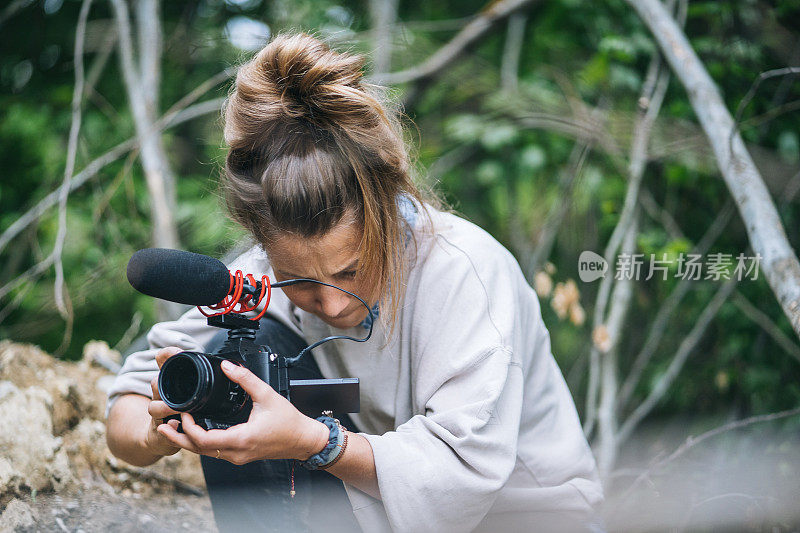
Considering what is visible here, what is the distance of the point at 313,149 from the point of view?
1.10 meters

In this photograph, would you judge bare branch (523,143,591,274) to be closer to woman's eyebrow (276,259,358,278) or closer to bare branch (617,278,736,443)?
bare branch (617,278,736,443)

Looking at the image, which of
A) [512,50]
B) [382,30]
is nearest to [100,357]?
[382,30]

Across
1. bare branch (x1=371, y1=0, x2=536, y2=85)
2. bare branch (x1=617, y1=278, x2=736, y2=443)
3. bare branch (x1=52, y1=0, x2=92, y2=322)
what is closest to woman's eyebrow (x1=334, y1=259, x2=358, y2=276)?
bare branch (x1=52, y1=0, x2=92, y2=322)

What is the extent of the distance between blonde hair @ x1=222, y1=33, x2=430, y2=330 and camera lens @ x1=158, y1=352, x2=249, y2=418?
10.3 inches

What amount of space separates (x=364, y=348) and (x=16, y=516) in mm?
657

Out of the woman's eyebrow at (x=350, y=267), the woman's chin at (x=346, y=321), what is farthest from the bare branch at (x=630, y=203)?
the woman's eyebrow at (x=350, y=267)

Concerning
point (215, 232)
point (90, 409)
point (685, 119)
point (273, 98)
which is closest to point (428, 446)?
point (273, 98)

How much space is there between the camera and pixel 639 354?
265cm

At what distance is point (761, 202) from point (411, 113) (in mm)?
1581

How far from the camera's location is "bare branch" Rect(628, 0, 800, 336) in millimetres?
1463

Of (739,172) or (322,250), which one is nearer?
(322,250)

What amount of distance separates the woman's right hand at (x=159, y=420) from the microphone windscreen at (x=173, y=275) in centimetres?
13

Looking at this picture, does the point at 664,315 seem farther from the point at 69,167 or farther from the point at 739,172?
the point at 69,167

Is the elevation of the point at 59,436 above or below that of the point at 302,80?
below
